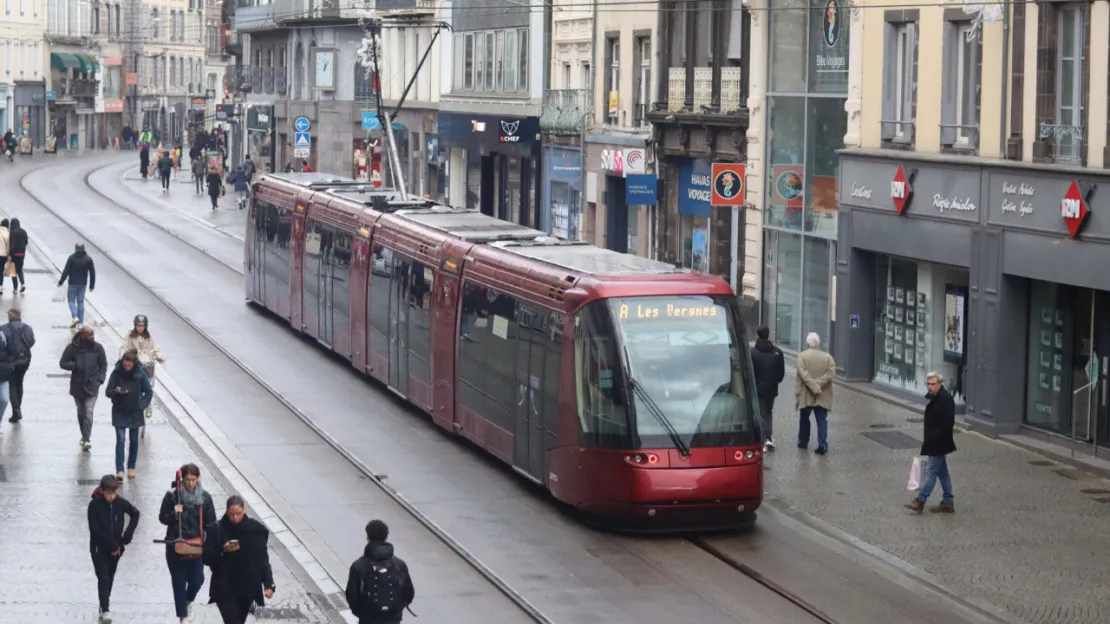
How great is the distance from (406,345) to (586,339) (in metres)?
7.79

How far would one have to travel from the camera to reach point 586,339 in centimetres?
1933

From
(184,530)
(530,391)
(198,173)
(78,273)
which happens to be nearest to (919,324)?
(530,391)

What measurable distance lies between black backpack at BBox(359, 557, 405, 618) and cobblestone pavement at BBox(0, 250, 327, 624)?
2579 millimetres

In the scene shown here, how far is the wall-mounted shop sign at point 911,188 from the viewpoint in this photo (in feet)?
86.8

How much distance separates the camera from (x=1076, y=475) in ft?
75.6

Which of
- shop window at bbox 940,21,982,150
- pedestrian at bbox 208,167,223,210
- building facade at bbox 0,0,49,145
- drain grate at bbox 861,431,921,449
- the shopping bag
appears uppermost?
building facade at bbox 0,0,49,145

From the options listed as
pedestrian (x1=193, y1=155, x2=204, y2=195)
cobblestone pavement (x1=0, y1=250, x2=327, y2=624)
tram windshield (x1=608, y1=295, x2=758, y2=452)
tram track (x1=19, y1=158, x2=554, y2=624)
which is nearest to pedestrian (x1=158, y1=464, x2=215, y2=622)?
cobblestone pavement (x1=0, y1=250, x2=327, y2=624)

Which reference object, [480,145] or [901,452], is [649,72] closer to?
[480,145]

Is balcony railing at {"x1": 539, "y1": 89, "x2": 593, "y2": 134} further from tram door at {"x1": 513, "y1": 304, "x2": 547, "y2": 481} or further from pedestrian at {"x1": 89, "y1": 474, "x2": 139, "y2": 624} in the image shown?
pedestrian at {"x1": 89, "y1": 474, "x2": 139, "y2": 624}

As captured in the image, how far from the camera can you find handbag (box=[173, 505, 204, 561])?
14.9 m

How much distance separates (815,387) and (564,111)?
2305cm

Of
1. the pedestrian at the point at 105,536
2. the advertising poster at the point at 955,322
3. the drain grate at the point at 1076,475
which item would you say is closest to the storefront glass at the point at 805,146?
the advertising poster at the point at 955,322

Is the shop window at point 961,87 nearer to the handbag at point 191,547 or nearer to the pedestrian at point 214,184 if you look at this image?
the handbag at point 191,547

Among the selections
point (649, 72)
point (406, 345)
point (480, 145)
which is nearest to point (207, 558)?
point (406, 345)
